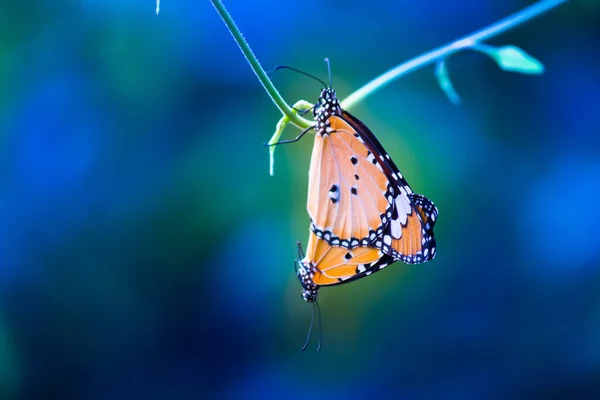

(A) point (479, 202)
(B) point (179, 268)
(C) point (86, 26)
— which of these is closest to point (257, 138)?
(B) point (179, 268)

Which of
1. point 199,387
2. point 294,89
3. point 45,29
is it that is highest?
point 45,29

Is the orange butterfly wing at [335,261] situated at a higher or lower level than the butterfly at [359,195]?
lower

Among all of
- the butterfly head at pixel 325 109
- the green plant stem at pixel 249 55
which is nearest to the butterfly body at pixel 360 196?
the butterfly head at pixel 325 109

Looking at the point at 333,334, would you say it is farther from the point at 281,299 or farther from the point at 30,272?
the point at 30,272

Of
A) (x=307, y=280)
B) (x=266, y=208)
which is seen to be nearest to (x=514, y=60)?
(x=307, y=280)

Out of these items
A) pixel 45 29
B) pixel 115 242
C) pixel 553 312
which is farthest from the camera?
pixel 553 312

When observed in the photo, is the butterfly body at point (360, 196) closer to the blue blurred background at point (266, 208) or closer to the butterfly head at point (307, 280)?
the butterfly head at point (307, 280)

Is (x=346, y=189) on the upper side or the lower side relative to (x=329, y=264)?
upper

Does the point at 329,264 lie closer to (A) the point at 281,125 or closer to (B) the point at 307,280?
(B) the point at 307,280

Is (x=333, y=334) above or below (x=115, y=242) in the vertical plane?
below
